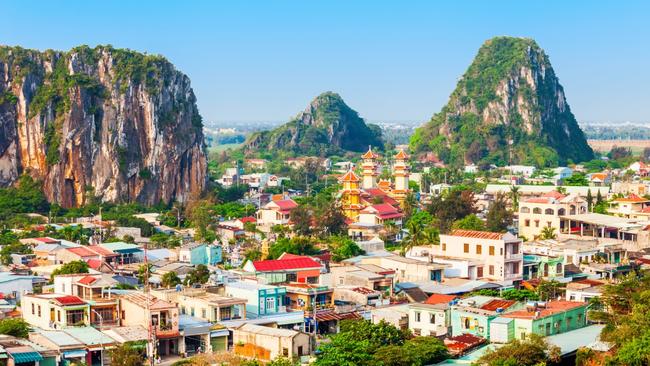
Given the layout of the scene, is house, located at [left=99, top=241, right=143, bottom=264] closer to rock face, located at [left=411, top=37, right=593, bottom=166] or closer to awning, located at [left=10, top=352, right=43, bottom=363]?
awning, located at [left=10, top=352, right=43, bottom=363]

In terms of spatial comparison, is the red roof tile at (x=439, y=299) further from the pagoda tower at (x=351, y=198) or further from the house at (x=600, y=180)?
the house at (x=600, y=180)

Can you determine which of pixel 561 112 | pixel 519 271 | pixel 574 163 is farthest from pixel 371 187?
pixel 561 112

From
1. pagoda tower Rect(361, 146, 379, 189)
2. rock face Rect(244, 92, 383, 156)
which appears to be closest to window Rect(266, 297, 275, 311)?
pagoda tower Rect(361, 146, 379, 189)

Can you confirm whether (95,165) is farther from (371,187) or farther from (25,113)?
(371,187)

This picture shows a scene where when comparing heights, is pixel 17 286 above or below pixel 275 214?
below

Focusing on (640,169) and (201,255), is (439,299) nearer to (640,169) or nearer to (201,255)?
(201,255)

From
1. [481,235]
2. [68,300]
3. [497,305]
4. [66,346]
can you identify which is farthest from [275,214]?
[66,346]
